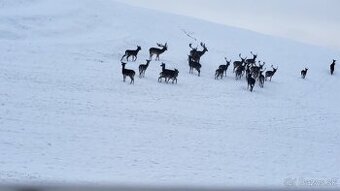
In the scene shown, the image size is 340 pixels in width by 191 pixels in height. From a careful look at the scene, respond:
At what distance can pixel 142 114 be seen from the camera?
20375 millimetres

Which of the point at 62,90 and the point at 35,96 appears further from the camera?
the point at 62,90

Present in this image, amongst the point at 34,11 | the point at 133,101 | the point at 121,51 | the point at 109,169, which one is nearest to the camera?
the point at 109,169

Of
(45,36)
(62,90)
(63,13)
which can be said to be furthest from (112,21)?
(62,90)

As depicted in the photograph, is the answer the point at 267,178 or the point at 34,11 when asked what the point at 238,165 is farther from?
the point at 34,11

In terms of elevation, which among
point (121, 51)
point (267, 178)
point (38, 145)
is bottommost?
point (267, 178)

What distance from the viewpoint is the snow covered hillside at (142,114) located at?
14.0 metres

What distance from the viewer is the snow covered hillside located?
14.0 m

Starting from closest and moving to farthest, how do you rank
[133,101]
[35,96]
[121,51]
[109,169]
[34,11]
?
[109,169], [35,96], [133,101], [121,51], [34,11]

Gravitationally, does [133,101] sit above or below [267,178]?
above

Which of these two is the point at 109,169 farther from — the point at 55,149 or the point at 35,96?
the point at 35,96

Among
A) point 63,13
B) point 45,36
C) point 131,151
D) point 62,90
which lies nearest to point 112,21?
point 63,13

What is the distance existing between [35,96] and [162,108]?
223 inches

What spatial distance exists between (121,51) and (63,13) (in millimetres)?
11515

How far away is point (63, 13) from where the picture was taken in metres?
41.7
